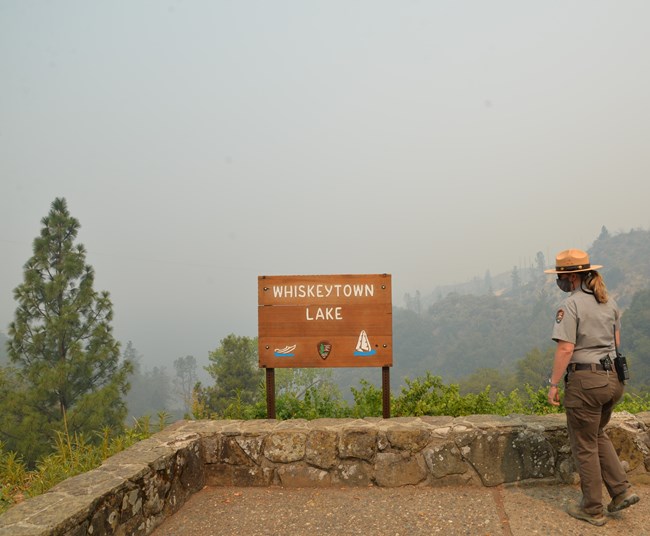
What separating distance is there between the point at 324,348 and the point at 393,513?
1770 mm

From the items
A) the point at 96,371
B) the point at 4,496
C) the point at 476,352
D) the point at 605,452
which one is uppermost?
the point at 605,452

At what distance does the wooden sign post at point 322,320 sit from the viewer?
4.88 m

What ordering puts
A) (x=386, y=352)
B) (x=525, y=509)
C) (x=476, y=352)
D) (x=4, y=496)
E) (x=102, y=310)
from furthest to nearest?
(x=476, y=352), (x=102, y=310), (x=386, y=352), (x=4, y=496), (x=525, y=509)

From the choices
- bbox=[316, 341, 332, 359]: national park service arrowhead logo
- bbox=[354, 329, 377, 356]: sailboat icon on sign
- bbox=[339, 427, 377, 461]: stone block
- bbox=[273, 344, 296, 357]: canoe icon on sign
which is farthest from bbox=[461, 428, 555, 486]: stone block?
bbox=[273, 344, 296, 357]: canoe icon on sign

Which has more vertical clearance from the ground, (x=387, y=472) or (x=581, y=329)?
(x=581, y=329)

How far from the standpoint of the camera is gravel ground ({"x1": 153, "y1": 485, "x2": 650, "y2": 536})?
322cm

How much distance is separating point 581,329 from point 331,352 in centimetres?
240

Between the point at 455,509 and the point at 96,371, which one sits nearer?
the point at 455,509

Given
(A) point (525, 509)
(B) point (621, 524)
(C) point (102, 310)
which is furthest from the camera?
(C) point (102, 310)

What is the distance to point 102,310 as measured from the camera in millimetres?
26219

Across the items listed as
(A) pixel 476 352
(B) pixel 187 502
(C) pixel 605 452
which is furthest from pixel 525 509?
(A) pixel 476 352

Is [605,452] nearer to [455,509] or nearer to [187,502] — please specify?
[455,509]

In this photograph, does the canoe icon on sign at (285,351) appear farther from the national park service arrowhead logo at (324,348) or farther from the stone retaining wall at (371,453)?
the stone retaining wall at (371,453)

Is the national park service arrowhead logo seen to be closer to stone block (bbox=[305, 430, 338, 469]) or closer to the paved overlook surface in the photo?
stone block (bbox=[305, 430, 338, 469])
